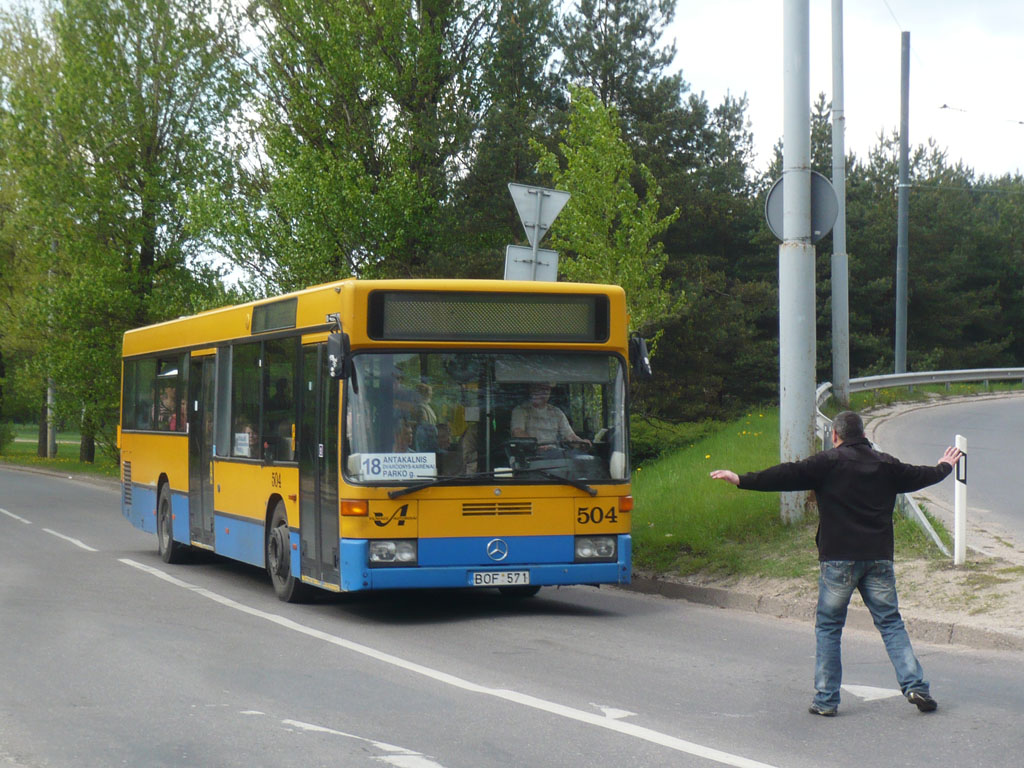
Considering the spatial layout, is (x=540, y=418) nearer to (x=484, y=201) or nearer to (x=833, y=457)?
(x=833, y=457)

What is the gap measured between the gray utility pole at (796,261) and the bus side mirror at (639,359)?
2.69m

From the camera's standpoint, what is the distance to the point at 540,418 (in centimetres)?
1119

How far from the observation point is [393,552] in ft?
35.7

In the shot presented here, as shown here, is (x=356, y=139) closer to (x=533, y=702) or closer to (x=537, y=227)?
(x=537, y=227)

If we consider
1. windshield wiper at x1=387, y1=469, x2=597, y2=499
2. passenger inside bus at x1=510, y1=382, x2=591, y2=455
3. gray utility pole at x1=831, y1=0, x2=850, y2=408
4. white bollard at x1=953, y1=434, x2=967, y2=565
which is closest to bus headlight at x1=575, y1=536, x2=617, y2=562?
windshield wiper at x1=387, y1=469, x2=597, y2=499

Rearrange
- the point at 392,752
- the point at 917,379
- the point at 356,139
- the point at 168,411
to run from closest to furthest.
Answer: the point at 392,752
the point at 168,411
the point at 917,379
the point at 356,139

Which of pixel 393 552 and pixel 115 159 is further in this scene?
pixel 115 159

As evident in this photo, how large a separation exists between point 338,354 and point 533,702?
390 cm

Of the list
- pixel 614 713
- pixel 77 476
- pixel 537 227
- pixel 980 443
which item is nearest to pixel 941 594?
pixel 614 713

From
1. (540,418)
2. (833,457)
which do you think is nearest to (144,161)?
(540,418)

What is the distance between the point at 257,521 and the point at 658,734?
7303 millimetres

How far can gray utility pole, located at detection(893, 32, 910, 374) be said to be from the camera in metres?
33.5

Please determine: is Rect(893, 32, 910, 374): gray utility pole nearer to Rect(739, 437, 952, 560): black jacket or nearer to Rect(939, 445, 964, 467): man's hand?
Rect(939, 445, 964, 467): man's hand

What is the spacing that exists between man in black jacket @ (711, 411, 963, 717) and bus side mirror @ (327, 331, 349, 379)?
409 centimetres
